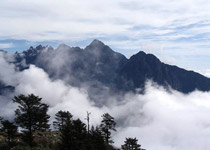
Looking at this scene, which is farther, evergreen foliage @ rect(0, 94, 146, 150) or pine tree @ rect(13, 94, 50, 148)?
pine tree @ rect(13, 94, 50, 148)

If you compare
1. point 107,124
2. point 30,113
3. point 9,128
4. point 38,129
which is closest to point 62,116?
point 107,124

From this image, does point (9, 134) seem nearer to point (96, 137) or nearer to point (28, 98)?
point (28, 98)

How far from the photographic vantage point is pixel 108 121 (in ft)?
262

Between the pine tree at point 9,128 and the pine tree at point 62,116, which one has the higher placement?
the pine tree at point 62,116

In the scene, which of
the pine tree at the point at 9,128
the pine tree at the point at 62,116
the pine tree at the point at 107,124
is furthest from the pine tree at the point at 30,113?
the pine tree at the point at 107,124

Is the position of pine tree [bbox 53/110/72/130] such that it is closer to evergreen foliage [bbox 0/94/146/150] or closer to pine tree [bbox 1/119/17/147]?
evergreen foliage [bbox 0/94/146/150]

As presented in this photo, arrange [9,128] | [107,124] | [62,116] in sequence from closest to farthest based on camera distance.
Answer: [9,128]
[62,116]
[107,124]

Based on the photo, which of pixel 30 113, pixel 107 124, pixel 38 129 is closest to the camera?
pixel 30 113

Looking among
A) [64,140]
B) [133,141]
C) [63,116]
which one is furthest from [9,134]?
[133,141]

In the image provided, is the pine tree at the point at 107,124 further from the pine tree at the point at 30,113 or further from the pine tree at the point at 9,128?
the pine tree at the point at 30,113

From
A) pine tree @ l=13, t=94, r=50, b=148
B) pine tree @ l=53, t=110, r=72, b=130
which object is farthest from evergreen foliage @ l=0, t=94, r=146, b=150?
pine tree @ l=53, t=110, r=72, b=130

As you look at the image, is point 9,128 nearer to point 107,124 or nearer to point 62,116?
point 62,116

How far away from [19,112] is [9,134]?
27.7 ft

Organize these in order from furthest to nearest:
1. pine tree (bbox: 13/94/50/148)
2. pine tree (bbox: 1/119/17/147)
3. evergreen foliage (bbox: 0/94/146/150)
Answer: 1. pine tree (bbox: 1/119/17/147)
2. pine tree (bbox: 13/94/50/148)
3. evergreen foliage (bbox: 0/94/146/150)
